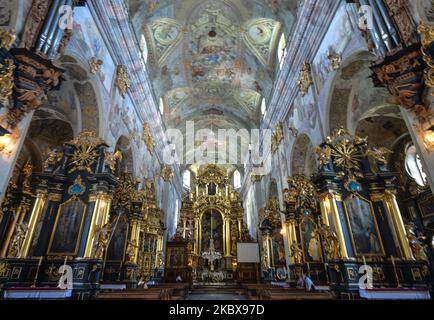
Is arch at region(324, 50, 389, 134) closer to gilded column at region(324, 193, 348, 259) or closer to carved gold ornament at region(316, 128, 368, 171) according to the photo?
carved gold ornament at region(316, 128, 368, 171)

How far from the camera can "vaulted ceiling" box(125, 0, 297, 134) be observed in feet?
47.2

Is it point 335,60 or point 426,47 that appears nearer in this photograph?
point 426,47

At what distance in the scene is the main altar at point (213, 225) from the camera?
24.3 meters

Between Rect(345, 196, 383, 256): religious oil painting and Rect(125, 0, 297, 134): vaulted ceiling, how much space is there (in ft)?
33.2

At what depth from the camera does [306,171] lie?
13344 millimetres

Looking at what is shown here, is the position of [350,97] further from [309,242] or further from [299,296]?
[299,296]

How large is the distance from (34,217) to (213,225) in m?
21.6

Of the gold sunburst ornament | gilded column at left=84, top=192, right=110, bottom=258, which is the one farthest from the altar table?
the gold sunburst ornament

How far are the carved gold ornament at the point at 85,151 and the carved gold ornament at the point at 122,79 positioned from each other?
341 cm

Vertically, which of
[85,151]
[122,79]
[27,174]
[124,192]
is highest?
[122,79]

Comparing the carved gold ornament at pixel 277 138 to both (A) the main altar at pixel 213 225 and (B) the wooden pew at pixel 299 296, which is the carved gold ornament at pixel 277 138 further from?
(A) the main altar at pixel 213 225

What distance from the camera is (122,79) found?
465 inches

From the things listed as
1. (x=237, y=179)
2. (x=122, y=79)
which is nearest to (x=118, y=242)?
(x=122, y=79)
